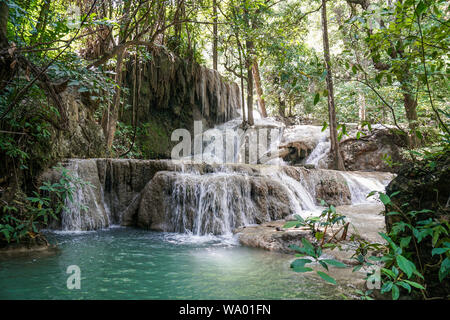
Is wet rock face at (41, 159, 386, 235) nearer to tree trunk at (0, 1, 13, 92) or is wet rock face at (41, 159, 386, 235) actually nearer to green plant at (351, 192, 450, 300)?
tree trunk at (0, 1, 13, 92)

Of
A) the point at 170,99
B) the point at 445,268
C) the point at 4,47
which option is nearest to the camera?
the point at 445,268

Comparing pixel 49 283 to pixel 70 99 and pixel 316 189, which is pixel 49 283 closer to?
pixel 70 99

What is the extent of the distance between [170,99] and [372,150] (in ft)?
32.3

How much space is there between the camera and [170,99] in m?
13.4

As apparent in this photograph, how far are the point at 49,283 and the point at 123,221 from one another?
3.94 metres

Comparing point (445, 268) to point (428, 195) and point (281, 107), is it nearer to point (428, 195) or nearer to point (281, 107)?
point (428, 195)

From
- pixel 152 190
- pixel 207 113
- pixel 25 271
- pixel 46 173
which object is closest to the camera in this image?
pixel 25 271

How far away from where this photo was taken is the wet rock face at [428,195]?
6.00 feet

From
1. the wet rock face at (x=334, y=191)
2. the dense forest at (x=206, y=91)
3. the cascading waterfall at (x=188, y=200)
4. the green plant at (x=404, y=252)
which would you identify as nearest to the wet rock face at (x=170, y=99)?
the dense forest at (x=206, y=91)

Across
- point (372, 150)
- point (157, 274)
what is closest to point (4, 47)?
point (157, 274)

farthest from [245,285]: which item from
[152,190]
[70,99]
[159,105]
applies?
[159,105]

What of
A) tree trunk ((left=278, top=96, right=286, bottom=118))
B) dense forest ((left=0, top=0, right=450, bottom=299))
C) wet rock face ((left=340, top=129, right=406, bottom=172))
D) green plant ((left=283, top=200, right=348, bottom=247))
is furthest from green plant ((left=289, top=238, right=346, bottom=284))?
tree trunk ((left=278, top=96, right=286, bottom=118))

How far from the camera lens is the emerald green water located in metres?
2.53

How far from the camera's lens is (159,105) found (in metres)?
13.1
